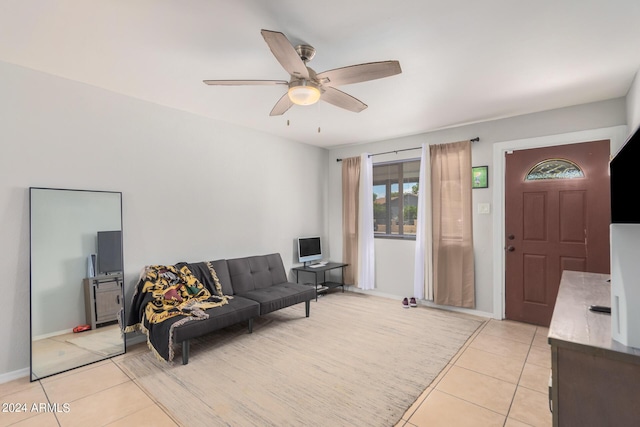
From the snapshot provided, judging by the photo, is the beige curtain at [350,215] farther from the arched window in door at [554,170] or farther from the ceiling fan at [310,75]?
the ceiling fan at [310,75]

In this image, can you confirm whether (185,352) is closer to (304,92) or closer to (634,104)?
(304,92)

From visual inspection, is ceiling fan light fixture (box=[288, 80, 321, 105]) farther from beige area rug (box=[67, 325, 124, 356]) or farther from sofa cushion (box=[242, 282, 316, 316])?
beige area rug (box=[67, 325, 124, 356])

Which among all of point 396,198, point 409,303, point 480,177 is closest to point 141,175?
point 396,198

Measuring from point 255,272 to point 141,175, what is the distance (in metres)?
1.79

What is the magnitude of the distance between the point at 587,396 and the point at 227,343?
9.42 feet

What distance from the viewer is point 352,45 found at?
2.08 meters

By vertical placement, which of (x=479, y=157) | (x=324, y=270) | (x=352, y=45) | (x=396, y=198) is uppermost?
(x=352, y=45)

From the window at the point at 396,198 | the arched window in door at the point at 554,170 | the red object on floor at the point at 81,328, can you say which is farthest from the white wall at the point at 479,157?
the red object on floor at the point at 81,328

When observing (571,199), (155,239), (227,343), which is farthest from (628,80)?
(155,239)

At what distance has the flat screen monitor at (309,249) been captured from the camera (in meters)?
4.79

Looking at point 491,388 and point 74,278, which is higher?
point 74,278

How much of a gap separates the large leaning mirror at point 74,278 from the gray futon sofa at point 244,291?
2.38 feet

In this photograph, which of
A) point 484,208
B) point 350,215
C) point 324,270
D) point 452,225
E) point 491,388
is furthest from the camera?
point 350,215

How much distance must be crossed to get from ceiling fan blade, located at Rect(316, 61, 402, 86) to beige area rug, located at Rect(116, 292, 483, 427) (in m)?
2.26
